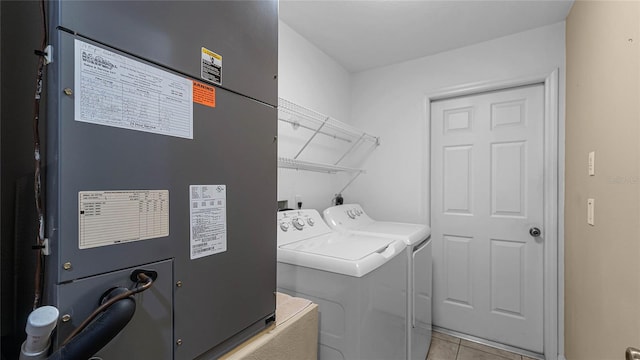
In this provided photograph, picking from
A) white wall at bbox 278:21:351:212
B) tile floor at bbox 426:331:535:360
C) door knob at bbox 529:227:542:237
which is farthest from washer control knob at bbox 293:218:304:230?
door knob at bbox 529:227:542:237

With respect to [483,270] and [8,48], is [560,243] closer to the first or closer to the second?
[483,270]

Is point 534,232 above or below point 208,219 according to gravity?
below

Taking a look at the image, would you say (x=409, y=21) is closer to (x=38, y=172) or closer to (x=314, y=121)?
(x=314, y=121)

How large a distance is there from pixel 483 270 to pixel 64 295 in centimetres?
268

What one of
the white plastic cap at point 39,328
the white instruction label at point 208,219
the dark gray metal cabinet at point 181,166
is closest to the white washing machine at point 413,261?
the dark gray metal cabinet at point 181,166

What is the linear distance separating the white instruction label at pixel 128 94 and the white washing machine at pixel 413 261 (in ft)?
4.69

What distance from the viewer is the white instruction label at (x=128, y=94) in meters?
0.49

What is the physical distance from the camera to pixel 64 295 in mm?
469

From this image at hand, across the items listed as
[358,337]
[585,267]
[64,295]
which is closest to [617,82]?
[585,267]

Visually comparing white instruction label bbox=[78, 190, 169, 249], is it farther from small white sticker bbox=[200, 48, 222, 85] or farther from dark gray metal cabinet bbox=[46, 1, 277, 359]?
small white sticker bbox=[200, 48, 222, 85]

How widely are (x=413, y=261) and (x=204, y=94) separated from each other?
151 cm

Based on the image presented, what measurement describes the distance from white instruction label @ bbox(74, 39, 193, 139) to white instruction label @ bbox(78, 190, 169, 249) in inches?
5.3

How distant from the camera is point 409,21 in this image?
1996mm

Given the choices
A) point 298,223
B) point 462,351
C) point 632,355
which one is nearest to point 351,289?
point 298,223
